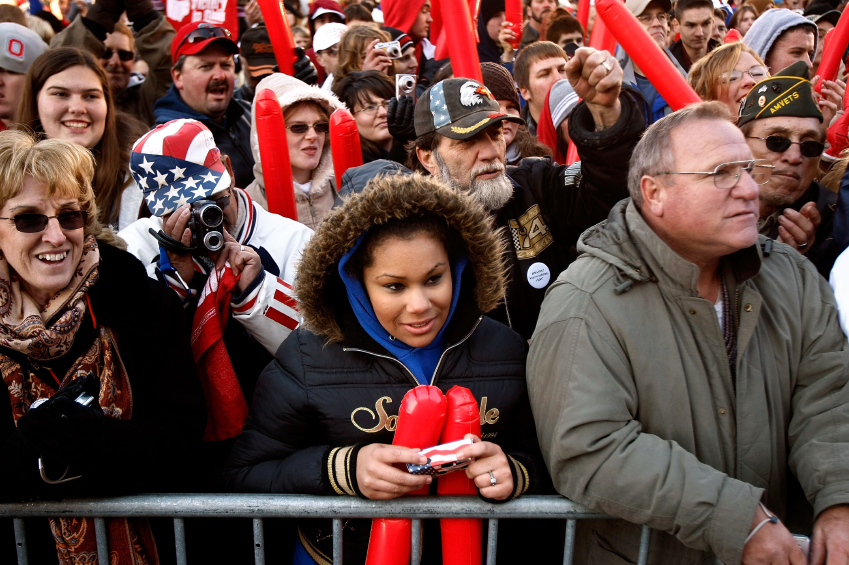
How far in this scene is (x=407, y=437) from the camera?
74.2 inches

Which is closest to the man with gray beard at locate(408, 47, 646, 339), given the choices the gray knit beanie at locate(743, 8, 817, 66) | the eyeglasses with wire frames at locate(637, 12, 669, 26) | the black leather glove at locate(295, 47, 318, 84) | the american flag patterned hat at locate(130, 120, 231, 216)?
the american flag patterned hat at locate(130, 120, 231, 216)

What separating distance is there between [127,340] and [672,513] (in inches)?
68.4

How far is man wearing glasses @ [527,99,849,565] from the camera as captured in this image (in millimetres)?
1882

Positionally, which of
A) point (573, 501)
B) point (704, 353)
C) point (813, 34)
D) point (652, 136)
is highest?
point (813, 34)

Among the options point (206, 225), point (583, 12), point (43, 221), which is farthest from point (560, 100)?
point (43, 221)

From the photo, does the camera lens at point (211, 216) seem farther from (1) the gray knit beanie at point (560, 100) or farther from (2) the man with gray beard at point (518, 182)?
(1) the gray knit beanie at point (560, 100)

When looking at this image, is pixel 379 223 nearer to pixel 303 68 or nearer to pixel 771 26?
pixel 303 68

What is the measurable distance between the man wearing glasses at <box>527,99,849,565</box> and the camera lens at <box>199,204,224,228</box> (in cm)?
126

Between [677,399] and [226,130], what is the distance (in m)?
3.51

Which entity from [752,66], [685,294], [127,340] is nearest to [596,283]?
[685,294]

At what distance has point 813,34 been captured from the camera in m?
4.83

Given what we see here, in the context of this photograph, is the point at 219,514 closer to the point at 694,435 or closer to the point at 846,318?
the point at 694,435

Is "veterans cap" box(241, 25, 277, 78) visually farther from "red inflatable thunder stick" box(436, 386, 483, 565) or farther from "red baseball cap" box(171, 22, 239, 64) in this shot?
"red inflatable thunder stick" box(436, 386, 483, 565)

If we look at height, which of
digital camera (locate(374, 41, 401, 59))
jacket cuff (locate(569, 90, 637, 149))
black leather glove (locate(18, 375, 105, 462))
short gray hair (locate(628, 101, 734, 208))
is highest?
digital camera (locate(374, 41, 401, 59))
